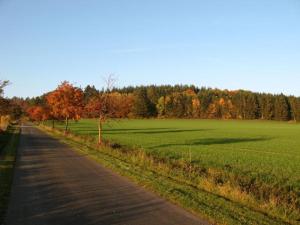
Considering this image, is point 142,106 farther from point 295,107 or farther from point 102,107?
point 102,107

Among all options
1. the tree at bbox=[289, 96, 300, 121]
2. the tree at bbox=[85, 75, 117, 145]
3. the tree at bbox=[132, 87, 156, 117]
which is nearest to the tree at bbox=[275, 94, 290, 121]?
the tree at bbox=[289, 96, 300, 121]

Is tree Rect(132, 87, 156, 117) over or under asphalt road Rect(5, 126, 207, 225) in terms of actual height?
over

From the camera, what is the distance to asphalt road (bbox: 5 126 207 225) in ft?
31.5

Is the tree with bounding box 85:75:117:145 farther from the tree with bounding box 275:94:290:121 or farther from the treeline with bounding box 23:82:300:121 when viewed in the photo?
the tree with bounding box 275:94:290:121

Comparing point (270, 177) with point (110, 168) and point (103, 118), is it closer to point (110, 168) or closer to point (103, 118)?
point (110, 168)

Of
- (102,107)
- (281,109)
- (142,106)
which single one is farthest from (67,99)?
(281,109)

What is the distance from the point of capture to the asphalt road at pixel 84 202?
9609mm

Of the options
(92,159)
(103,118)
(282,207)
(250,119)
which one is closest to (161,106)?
(250,119)

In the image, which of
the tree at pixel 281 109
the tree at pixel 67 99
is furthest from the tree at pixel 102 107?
the tree at pixel 281 109

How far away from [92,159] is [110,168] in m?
4.40

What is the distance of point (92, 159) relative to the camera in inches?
926

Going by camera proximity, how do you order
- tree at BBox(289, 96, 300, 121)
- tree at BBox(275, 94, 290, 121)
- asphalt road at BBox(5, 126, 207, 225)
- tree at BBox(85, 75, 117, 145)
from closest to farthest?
1. asphalt road at BBox(5, 126, 207, 225)
2. tree at BBox(85, 75, 117, 145)
3. tree at BBox(275, 94, 290, 121)
4. tree at BBox(289, 96, 300, 121)

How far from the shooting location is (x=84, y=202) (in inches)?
454

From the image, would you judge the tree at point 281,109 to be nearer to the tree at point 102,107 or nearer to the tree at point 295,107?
the tree at point 295,107
